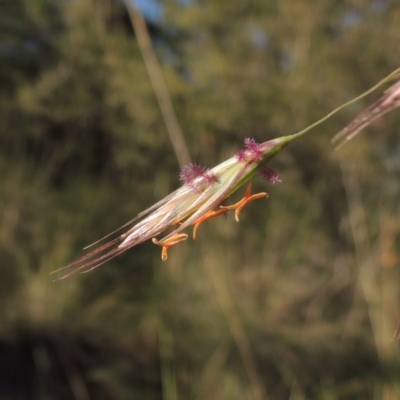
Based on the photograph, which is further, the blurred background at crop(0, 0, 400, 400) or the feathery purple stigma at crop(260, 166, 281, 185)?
the blurred background at crop(0, 0, 400, 400)

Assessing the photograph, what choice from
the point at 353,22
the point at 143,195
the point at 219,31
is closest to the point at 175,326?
the point at 143,195

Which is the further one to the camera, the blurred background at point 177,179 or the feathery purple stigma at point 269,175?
the blurred background at point 177,179

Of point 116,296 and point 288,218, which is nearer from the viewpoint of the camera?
point 116,296

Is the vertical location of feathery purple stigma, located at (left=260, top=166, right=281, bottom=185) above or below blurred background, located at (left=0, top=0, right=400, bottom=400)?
below

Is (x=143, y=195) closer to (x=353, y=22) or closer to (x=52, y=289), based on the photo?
(x=52, y=289)

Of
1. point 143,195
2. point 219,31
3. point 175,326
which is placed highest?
point 219,31

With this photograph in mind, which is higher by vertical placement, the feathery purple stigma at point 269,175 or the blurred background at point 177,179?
the blurred background at point 177,179

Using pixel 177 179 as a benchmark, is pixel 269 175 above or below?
below

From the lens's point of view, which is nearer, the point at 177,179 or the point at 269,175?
the point at 269,175
